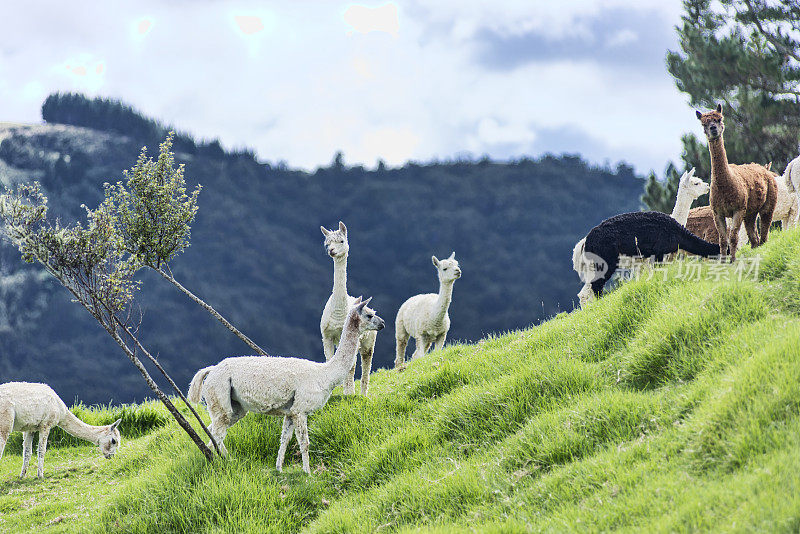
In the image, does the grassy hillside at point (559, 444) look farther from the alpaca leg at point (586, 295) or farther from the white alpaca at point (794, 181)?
the white alpaca at point (794, 181)

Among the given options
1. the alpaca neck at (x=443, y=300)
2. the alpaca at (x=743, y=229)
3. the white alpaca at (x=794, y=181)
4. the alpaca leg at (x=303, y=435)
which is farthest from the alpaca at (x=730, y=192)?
the alpaca leg at (x=303, y=435)

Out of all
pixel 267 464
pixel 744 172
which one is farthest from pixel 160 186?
pixel 744 172

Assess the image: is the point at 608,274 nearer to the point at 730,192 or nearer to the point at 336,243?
the point at 730,192

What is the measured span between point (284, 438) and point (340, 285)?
9.67ft

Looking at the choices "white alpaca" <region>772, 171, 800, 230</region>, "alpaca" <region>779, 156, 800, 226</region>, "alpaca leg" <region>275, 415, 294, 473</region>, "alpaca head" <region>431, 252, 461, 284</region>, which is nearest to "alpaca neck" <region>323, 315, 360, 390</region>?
"alpaca leg" <region>275, 415, 294, 473</region>

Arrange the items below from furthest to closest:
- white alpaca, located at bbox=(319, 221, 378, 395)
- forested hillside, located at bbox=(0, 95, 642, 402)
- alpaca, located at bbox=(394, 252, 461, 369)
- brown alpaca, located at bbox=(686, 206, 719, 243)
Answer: forested hillside, located at bbox=(0, 95, 642, 402)
alpaca, located at bbox=(394, 252, 461, 369)
brown alpaca, located at bbox=(686, 206, 719, 243)
white alpaca, located at bbox=(319, 221, 378, 395)

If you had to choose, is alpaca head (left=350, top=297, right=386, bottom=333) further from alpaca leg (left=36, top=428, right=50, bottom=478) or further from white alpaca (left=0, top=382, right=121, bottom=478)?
alpaca leg (left=36, top=428, right=50, bottom=478)

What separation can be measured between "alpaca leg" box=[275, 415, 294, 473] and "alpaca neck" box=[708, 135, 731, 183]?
24.1 feet

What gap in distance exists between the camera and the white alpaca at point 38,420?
12.2 metres

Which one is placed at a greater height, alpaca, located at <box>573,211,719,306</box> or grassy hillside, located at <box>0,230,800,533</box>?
alpaca, located at <box>573,211,719,306</box>

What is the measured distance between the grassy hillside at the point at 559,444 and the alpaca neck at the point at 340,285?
149 cm

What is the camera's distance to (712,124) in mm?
10609

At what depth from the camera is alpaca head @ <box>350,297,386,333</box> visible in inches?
369

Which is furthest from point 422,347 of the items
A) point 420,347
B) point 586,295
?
point 586,295
